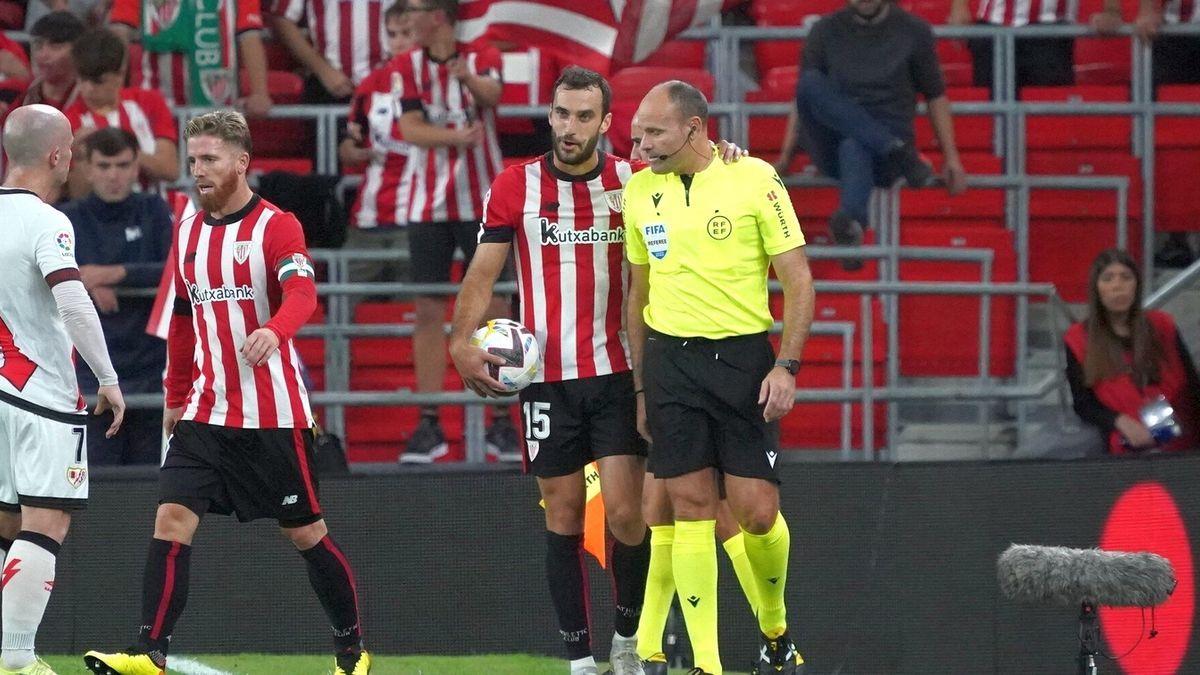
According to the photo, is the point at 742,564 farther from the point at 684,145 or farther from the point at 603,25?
the point at 603,25

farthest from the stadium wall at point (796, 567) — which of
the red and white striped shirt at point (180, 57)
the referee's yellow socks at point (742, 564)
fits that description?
the red and white striped shirt at point (180, 57)

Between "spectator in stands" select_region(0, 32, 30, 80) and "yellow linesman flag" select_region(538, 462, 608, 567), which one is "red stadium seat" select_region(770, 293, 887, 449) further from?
"spectator in stands" select_region(0, 32, 30, 80)

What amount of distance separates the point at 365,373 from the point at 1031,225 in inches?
155

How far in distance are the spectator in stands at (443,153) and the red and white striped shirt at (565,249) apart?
2.55 m

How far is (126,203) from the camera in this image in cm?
914

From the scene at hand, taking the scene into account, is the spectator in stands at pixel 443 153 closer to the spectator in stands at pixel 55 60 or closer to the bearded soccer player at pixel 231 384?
the spectator in stands at pixel 55 60

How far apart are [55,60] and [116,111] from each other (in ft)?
1.62

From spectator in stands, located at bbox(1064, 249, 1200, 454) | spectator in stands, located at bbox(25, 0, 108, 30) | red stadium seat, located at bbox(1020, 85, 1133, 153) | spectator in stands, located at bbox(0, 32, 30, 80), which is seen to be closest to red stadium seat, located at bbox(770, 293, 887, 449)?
spectator in stands, located at bbox(1064, 249, 1200, 454)

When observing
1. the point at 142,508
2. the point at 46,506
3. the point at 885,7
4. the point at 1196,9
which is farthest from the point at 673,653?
the point at 1196,9

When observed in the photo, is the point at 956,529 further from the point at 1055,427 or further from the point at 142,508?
the point at 142,508

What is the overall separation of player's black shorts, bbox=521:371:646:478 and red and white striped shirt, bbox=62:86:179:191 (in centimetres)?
385

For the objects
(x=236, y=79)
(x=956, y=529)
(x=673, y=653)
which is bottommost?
(x=673, y=653)

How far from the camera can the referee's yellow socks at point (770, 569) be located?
6.62 metres

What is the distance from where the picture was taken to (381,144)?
390 inches
